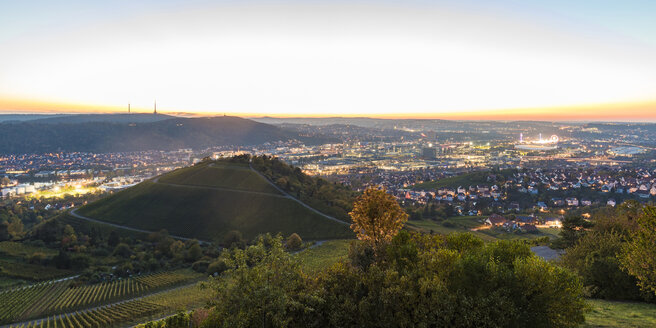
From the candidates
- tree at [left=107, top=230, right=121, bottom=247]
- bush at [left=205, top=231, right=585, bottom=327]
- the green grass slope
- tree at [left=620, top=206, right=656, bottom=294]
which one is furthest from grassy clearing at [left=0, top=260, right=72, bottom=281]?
tree at [left=620, top=206, right=656, bottom=294]

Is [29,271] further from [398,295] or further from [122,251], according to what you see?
[398,295]

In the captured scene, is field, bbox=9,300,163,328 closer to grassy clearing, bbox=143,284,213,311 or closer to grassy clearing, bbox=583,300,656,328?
grassy clearing, bbox=143,284,213,311

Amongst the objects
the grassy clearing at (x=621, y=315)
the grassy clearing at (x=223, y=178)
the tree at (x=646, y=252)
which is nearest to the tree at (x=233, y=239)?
the grassy clearing at (x=223, y=178)

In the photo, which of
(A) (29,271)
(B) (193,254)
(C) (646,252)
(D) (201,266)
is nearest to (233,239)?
(B) (193,254)

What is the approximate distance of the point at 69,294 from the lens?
200ft

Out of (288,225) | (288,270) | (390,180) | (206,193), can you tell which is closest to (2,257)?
(206,193)

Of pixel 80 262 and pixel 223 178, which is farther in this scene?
pixel 223 178

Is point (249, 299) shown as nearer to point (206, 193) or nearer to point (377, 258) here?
point (377, 258)

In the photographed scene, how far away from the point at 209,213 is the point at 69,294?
148 feet

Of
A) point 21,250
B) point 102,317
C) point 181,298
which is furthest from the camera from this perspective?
point 21,250

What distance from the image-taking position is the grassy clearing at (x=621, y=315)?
21969mm

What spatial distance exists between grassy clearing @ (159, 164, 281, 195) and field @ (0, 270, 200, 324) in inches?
1905

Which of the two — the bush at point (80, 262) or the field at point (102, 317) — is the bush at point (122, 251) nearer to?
the bush at point (80, 262)

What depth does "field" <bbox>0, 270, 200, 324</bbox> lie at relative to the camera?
53.6m
